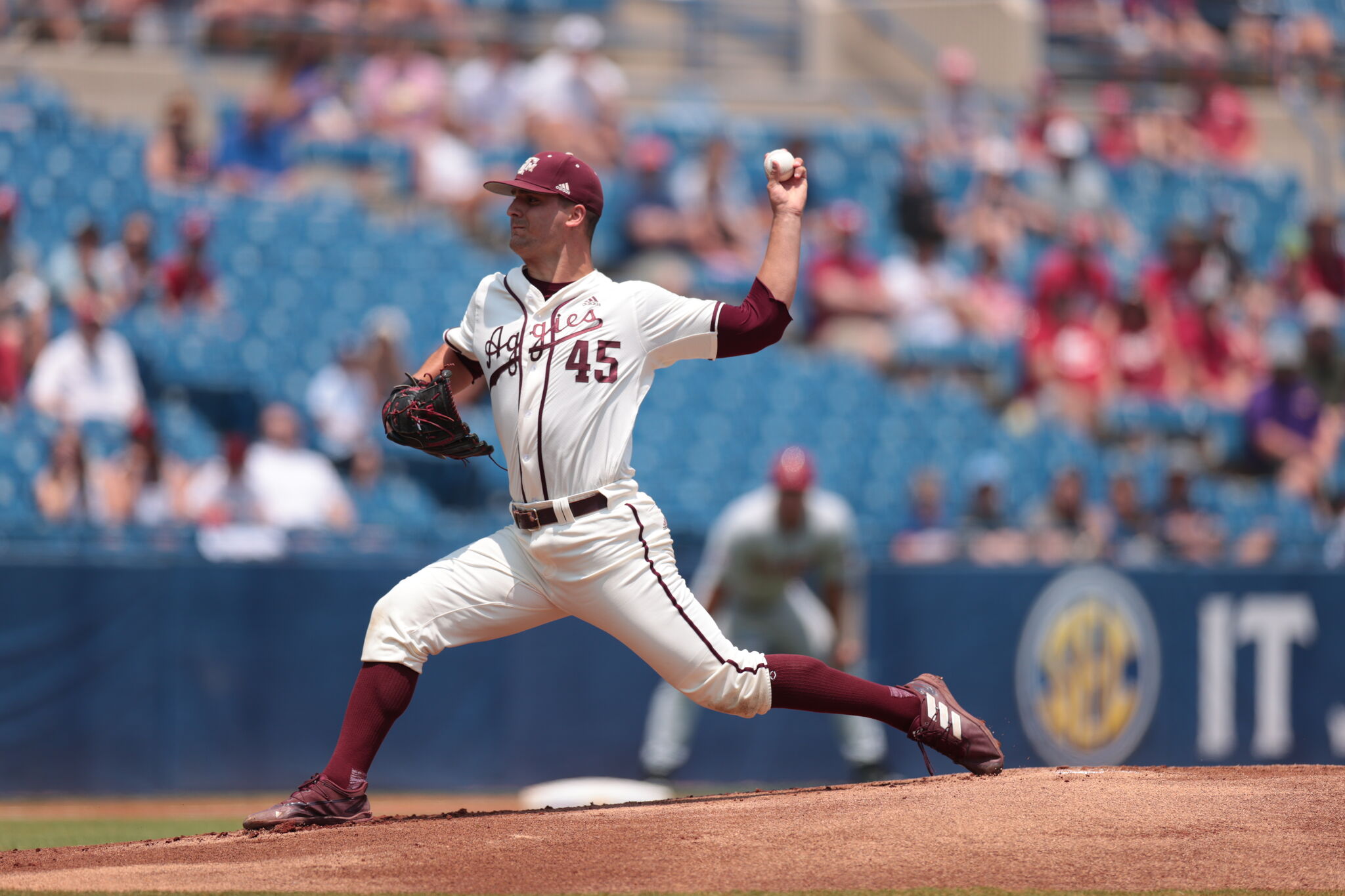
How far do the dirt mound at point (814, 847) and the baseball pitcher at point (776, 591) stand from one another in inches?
115

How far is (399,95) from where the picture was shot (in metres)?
12.9

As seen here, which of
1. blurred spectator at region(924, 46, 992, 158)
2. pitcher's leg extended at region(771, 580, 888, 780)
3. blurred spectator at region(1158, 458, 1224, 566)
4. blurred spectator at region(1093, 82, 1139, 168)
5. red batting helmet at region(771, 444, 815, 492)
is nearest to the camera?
red batting helmet at region(771, 444, 815, 492)

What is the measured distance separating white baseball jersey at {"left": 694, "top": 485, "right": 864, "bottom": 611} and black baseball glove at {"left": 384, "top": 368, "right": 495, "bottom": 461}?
3.49 metres

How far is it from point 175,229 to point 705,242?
377 cm

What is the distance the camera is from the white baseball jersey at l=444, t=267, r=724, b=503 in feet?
15.3

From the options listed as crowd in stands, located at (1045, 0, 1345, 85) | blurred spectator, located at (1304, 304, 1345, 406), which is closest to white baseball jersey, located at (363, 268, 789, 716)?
blurred spectator, located at (1304, 304, 1345, 406)

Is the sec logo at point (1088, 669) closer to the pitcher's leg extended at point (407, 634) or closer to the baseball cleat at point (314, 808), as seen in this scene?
the pitcher's leg extended at point (407, 634)

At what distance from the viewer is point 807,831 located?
467 centimetres

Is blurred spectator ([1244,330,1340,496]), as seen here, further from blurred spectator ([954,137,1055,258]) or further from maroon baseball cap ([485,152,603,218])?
maroon baseball cap ([485,152,603,218])

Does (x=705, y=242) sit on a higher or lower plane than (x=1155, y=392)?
higher

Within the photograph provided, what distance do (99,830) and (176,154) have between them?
5.90 metres

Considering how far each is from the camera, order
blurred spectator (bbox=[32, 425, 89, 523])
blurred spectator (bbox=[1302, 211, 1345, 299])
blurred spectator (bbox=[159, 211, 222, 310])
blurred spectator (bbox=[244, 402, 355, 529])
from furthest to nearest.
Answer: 1. blurred spectator (bbox=[1302, 211, 1345, 299])
2. blurred spectator (bbox=[159, 211, 222, 310])
3. blurred spectator (bbox=[244, 402, 355, 529])
4. blurred spectator (bbox=[32, 425, 89, 523])

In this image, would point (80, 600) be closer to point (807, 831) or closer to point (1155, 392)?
point (807, 831)

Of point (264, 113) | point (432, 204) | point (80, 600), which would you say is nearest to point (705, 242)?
point (432, 204)
